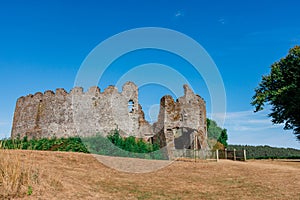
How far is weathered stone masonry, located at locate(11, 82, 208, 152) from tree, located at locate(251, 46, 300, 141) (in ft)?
24.2

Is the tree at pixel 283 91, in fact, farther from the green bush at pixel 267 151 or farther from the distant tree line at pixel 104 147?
the distant tree line at pixel 104 147

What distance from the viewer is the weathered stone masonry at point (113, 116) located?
2566cm

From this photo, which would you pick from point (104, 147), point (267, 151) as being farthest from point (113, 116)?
point (267, 151)

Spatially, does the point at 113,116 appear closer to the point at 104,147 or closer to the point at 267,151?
the point at 104,147

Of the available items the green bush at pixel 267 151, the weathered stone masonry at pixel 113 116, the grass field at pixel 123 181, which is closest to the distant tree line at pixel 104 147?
the grass field at pixel 123 181

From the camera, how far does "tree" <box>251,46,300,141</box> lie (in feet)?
92.5

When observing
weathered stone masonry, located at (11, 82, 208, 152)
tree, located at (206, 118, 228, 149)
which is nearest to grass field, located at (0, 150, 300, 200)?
weathered stone masonry, located at (11, 82, 208, 152)

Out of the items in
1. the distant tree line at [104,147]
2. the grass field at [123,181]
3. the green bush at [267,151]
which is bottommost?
the grass field at [123,181]

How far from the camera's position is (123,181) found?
1083cm

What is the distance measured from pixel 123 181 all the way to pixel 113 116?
50.3 ft

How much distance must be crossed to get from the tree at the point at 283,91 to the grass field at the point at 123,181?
15.6 metres

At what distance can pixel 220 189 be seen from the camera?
10555mm

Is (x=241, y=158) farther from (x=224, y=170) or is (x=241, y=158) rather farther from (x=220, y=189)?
(x=220, y=189)

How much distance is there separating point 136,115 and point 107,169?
13940 mm
